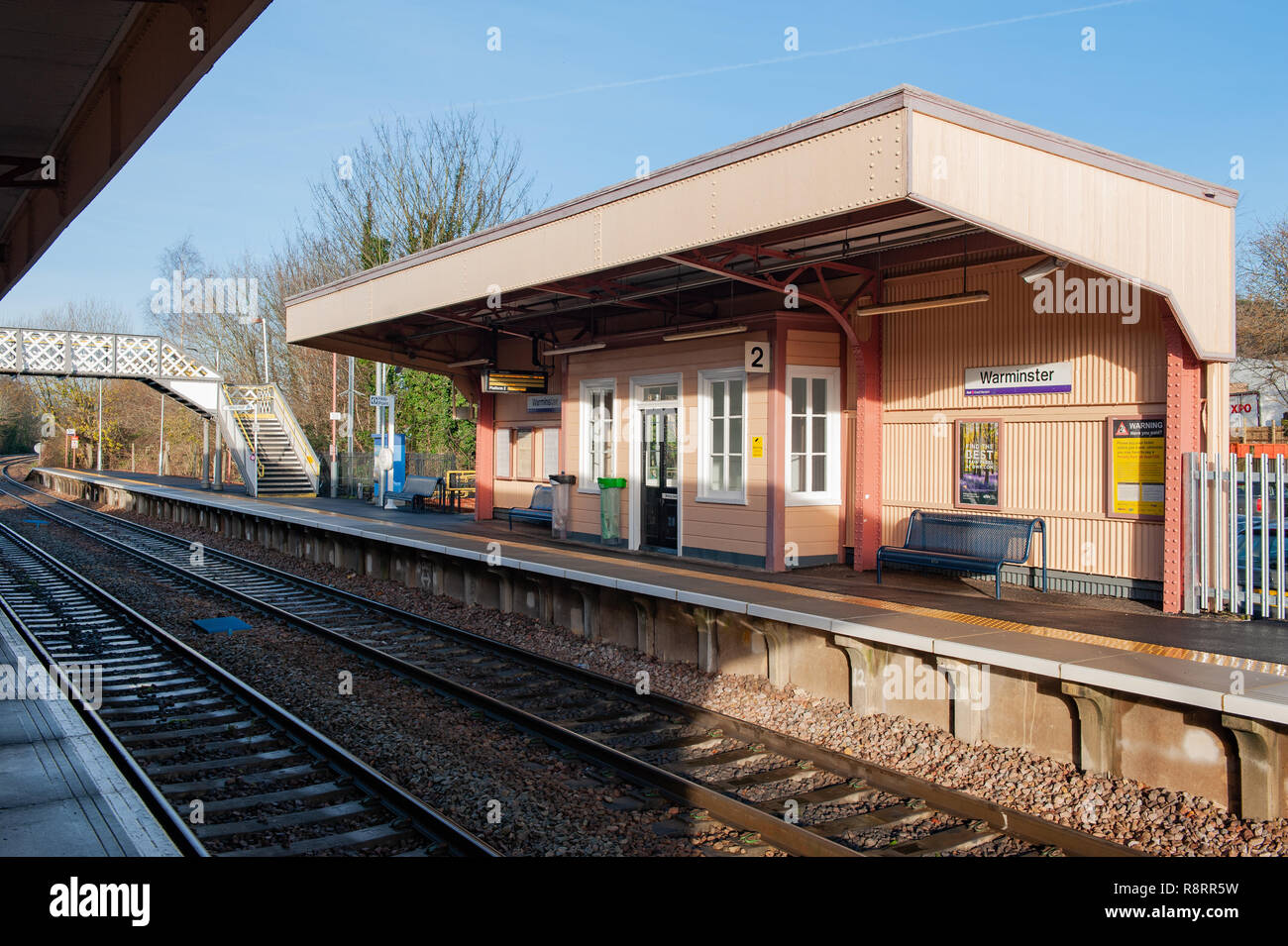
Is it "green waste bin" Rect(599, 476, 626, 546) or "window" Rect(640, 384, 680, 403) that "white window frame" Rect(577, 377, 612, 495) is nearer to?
"green waste bin" Rect(599, 476, 626, 546)

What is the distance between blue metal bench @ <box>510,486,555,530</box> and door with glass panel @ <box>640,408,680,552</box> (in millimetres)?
2967

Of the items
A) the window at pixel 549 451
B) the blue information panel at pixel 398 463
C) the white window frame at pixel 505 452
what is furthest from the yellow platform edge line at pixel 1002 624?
the blue information panel at pixel 398 463

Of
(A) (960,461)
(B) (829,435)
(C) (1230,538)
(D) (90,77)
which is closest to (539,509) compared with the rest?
(B) (829,435)

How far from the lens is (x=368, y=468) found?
100 ft

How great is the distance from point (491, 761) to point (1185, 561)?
648 centimetres

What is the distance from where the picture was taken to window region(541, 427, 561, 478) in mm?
17656

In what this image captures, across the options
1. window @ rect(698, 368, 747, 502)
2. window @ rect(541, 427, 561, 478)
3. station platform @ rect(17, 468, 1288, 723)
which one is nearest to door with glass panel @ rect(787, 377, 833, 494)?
window @ rect(698, 368, 747, 502)

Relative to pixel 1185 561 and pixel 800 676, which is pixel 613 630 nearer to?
pixel 800 676

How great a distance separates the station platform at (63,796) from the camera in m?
4.48

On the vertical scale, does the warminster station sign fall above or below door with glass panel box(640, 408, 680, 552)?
above

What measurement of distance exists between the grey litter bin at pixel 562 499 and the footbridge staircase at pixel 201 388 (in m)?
17.4

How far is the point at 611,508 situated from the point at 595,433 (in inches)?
56.6
